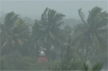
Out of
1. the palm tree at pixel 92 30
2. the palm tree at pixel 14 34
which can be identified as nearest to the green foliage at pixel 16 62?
the palm tree at pixel 14 34

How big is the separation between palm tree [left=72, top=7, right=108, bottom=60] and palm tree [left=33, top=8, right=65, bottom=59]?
140 centimetres

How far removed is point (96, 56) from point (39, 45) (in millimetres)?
3904

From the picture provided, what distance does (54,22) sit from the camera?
23.6m

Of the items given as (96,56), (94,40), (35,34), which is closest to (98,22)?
(94,40)

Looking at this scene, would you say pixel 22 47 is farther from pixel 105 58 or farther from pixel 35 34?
pixel 105 58

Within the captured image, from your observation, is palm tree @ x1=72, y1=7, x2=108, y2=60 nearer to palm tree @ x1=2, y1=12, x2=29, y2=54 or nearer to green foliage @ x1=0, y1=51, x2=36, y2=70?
palm tree @ x1=2, y1=12, x2=29, y2=54

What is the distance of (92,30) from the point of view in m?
22.6

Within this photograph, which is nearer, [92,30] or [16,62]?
[16,62]

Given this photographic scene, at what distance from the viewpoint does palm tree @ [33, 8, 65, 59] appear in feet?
76.1

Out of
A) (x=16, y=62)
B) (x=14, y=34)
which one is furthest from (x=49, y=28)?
(x=16, y=62)

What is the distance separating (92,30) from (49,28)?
304 centimetres

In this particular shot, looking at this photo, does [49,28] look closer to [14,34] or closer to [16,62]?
[14,34]

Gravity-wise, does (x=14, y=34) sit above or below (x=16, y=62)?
above

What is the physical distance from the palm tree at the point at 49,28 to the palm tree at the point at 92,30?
1403mm
